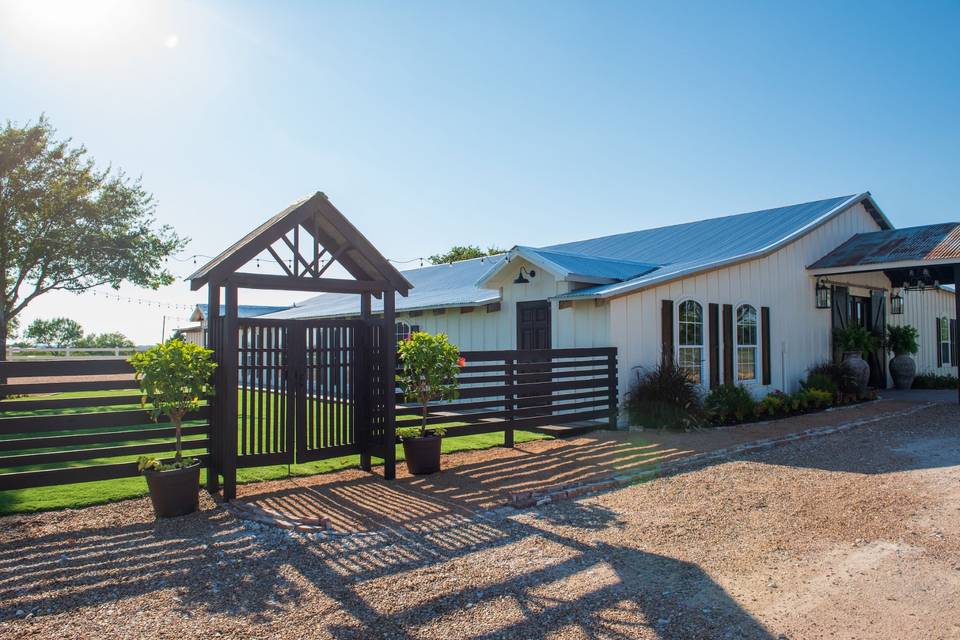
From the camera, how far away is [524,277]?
12305mm

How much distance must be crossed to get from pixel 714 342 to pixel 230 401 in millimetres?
9283

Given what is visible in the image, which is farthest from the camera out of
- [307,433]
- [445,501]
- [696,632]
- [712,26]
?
[712,26]

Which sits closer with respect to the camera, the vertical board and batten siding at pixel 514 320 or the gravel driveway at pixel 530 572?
the gravel driveway at pixel 530 572

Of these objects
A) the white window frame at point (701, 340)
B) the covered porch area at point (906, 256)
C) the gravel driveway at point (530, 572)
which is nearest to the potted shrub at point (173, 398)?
the gravel driveway at point (530, 572)

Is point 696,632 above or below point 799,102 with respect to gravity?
below

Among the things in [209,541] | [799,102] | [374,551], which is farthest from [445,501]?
[799,102]

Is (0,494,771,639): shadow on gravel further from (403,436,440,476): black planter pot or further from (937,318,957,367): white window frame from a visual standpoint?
(937,318,957,367): white window frame

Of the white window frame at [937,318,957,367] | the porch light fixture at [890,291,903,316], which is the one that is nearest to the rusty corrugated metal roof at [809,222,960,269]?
the porch light fixture at [890,291,903,316]

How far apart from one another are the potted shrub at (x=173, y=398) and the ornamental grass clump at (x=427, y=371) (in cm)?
241

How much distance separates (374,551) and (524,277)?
819cm

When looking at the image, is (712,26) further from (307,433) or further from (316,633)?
(316,633)

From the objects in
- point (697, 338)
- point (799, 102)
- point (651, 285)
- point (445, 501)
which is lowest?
point (445, 501)

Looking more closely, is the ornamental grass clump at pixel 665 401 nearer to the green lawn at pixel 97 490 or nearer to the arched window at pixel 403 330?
the green lawn at pixel 97 490

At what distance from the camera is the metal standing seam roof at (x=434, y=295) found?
1401cm
